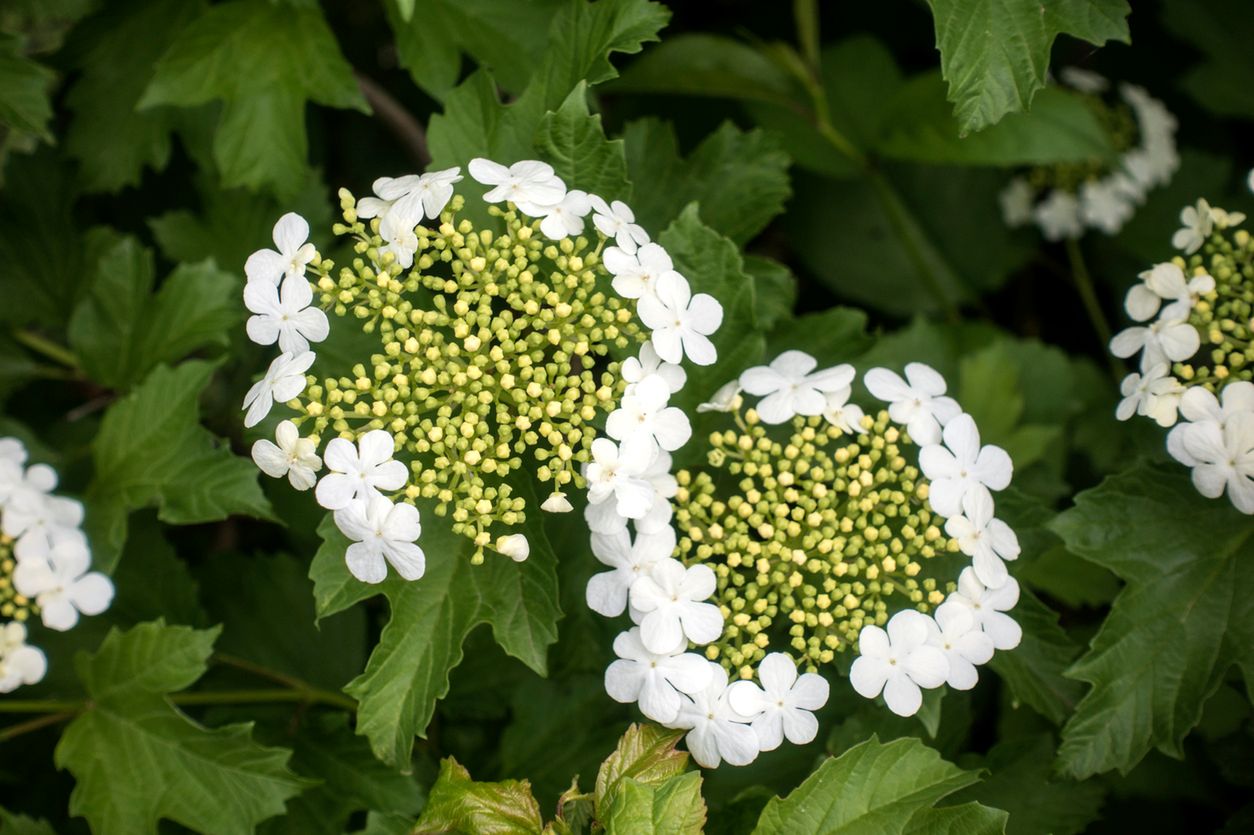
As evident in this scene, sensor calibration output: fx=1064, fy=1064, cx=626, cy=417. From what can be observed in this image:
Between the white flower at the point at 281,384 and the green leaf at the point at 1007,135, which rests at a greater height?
the white flower at the point at 281,384

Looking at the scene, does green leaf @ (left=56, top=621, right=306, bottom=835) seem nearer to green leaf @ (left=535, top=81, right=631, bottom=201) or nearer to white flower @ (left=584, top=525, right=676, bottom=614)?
white flower @ (left=584, top=525, right=676, bottom=614)

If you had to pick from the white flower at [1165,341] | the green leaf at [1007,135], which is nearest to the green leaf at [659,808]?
the white flower at [1165,341]

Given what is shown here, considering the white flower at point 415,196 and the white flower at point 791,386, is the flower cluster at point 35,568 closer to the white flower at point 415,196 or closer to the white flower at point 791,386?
the white flower at point 415,196

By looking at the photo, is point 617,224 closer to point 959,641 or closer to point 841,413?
point 841,413

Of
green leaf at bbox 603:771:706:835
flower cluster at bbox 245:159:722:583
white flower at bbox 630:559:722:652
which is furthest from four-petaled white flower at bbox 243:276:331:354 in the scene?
green leaf at bbox 603:771:706:835

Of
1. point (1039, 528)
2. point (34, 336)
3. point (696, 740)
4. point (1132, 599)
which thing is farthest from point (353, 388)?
point (34, 336)

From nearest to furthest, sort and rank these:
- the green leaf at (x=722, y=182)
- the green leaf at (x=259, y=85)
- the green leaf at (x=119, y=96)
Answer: the green leaf at (x=722, y=182) → the green leaf at (x=259, y=85) → the green leaf at (x=119, y=96)
